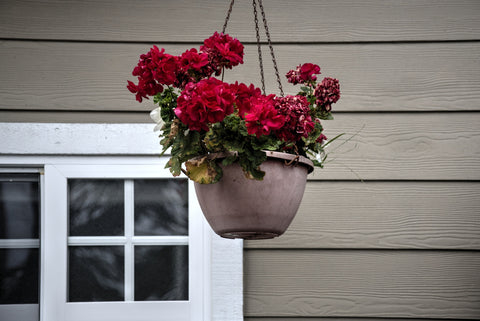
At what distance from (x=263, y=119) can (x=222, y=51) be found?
0.76 ft

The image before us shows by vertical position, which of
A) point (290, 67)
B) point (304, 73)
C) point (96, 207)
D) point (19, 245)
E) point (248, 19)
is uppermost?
point (248, 19)

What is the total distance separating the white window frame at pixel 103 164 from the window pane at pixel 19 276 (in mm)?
63

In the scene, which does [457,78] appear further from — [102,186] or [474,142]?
[102,186]

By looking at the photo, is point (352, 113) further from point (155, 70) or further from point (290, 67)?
point (155, 70)

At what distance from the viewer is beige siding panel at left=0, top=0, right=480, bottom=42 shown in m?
2.18

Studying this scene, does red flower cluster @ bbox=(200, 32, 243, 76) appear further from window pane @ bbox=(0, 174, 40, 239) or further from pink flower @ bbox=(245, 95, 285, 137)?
window pane @ bbox=(0, 174, 40, 239)

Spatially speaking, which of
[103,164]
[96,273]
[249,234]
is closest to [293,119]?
[249,234]

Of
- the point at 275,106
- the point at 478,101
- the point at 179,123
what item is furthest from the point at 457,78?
the point at 179,123

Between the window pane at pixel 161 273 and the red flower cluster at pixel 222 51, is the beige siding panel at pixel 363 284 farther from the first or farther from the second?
the red flower cluster at pixel 222 51

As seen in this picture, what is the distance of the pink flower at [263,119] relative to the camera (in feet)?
4.60

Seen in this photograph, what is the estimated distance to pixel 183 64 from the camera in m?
1.50

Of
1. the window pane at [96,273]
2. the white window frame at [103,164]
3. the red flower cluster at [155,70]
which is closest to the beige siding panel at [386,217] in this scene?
the white window frame at [103,164]

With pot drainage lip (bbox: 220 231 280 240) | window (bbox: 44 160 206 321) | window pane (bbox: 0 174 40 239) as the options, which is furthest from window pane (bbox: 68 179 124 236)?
pot drainage lip (bbox: 220 231 280 240)

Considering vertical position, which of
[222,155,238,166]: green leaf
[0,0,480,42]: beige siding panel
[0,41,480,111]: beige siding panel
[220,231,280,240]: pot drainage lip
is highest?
[0,0,480,42]: beige siding panel
